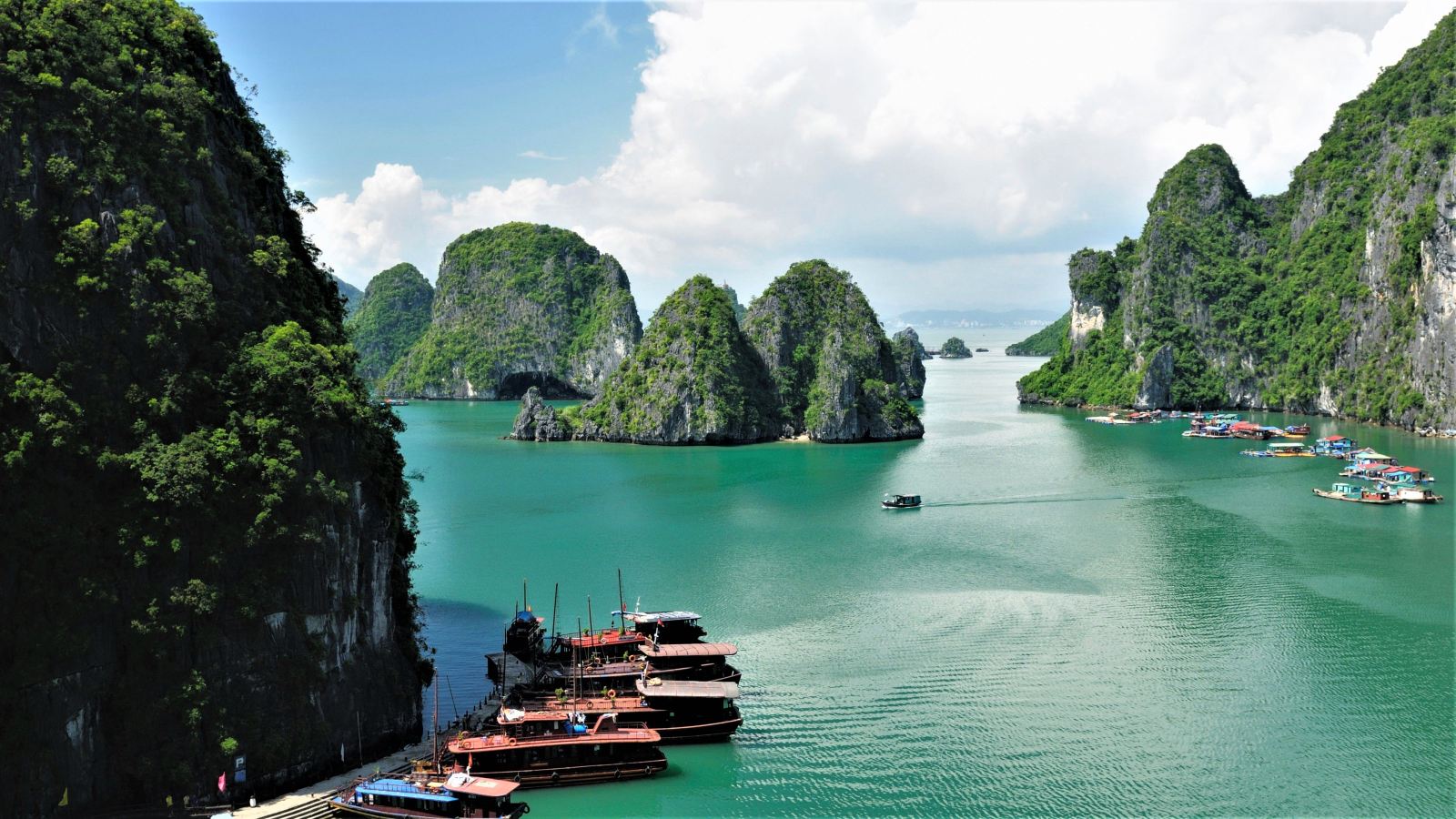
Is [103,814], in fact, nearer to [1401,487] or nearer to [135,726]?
[135,726]

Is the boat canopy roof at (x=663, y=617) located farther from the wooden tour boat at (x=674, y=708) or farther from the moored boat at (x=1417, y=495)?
the moored boat at (x=1417, y=495)

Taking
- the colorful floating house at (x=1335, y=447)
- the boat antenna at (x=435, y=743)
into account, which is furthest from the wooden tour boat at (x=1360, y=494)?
the boat antenna at (x=435, y=743)

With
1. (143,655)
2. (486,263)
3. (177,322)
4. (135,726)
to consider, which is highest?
(486,263)

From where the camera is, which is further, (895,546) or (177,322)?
(895,546)

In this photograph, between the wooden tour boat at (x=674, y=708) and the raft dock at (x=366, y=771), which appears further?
the wooden tour boat at (x=674, y=708)

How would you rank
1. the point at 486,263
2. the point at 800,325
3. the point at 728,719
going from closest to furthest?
the point at 728,719 → the point at 800,325 → the point at 486,263

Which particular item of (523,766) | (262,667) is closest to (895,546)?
(523,766)

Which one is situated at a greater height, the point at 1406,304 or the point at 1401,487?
the point at 1406,304

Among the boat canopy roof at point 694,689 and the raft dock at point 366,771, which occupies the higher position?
the boat canopy roof at point 694,689
